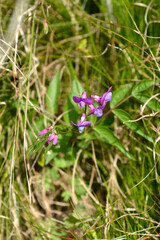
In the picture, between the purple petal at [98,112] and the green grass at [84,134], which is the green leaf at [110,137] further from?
the purple petal at [98,112]

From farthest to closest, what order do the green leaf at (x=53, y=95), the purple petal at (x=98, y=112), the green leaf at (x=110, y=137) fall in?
the green leaf at (x=53, y=95)
the green leaf at (x=110, y=137)
the purple petal at (x=98, y=112)

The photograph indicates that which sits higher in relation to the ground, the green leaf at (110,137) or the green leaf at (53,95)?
the green leaf at (53,95)

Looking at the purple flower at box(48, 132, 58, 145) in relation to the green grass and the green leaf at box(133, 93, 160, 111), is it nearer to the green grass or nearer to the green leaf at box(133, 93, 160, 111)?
the green grass

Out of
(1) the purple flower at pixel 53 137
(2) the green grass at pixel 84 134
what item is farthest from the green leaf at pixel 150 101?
(1) the purple flower at pixel 53 137

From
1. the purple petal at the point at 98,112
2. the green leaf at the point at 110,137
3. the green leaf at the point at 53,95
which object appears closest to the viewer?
the purple petal at the point at 98,112

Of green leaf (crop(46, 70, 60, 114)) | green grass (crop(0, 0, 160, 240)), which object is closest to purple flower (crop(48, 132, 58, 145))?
green grass (crop(0, 0, 160, 240))

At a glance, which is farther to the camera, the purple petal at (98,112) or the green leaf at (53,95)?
the green leaf at (53,95)

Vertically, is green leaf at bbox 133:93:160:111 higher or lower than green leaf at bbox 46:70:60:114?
lower

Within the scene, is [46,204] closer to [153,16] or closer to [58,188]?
[58,188]

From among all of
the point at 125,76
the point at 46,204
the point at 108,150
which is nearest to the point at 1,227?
the point at 46,204

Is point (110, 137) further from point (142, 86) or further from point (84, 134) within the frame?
point (142, 86)
